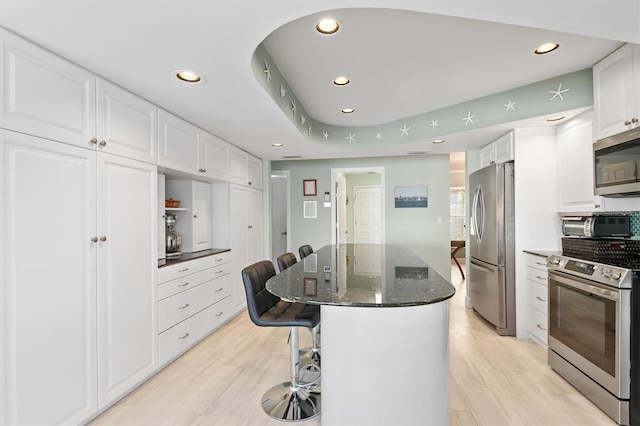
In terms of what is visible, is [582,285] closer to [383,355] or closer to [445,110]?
[383,355]

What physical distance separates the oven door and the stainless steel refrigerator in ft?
2.42

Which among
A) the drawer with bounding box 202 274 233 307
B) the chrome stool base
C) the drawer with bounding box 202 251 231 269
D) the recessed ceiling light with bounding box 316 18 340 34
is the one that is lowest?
the chrome stool base

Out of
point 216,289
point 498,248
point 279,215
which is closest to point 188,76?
point 216,289

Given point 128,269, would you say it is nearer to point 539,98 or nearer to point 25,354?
point 25,354

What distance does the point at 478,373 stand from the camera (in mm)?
2514

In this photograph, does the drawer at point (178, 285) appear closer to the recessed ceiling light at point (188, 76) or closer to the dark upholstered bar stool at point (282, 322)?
the dark upholstered bar stool at point (282, 322)

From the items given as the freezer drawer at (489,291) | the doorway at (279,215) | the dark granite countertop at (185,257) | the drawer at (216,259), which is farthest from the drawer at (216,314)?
the freezer drawer at (489,291)

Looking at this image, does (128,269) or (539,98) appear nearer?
(128,269)

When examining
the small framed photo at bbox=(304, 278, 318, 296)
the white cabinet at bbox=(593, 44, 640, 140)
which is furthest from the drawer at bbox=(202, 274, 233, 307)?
the white cabinet at bbox=(593, 44, 640, 140)

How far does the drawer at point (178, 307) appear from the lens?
263cm

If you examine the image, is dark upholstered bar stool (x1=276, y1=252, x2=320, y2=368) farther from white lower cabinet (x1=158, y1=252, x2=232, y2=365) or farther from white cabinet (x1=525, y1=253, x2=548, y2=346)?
white cabinet (x1=525, y1=253, x2=548, y2=346)

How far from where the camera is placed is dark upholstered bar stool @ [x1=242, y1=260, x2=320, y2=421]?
1.90m

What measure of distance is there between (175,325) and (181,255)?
751mm

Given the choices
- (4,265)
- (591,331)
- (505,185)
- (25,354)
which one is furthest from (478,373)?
(4,265)
